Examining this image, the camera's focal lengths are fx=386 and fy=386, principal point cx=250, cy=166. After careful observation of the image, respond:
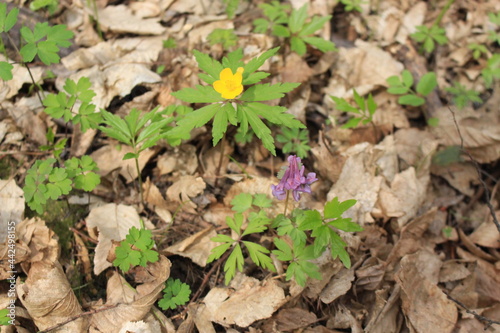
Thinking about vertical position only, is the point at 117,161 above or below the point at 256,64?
below

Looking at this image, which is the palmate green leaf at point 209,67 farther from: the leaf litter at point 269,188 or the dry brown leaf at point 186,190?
the dry brown leaf at point 186,190

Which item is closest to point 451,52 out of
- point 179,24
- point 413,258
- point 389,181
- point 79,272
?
point 389,181

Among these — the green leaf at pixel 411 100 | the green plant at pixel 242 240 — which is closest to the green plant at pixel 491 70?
the green leaf at pixel 411 100

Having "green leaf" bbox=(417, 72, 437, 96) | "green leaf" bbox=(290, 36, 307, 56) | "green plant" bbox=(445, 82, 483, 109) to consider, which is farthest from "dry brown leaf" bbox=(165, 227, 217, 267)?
"green plant" bbox=(445, 82, 483, 109)

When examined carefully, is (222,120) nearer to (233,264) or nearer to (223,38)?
(233,264)

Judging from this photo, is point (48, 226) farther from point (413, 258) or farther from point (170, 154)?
point (413, 258)

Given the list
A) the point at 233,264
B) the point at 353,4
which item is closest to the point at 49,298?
the point at 233,264

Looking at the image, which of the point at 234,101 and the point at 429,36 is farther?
the point at 429,36
